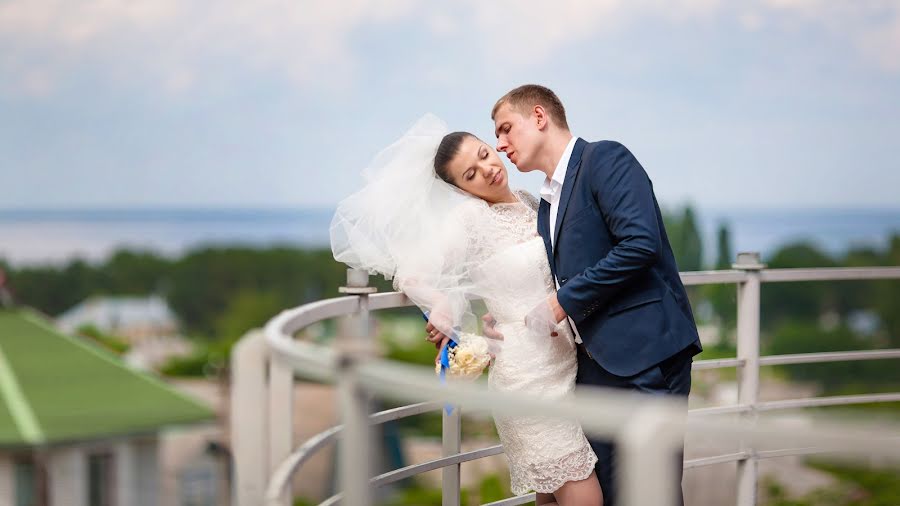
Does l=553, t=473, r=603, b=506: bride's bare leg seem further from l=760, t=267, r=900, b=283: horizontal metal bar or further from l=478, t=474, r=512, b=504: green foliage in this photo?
l=478, t=474, r=512, b=504: green foliage

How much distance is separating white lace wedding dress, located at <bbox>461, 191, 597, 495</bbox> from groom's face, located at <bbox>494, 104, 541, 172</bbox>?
145 millimetres

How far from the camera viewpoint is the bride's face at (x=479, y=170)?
246 cm

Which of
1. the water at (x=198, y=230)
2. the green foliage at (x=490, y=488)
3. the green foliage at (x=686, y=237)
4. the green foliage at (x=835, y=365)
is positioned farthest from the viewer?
the water at (x=198, y=230)

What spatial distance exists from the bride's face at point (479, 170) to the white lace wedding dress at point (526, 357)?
5 cm

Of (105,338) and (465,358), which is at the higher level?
(465,358)

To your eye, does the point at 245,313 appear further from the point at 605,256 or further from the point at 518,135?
the point at 605,256

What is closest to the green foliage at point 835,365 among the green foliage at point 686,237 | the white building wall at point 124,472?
the white building wall at point 124,472

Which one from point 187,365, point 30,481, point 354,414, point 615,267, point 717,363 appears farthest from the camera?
point 187,365

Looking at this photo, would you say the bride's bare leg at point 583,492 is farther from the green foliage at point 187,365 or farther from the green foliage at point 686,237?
the green foliage at point 187,365

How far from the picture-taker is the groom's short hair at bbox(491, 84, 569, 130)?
7.90 feet

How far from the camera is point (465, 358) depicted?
2.36 meters

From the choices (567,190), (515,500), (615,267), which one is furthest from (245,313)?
(615,267)

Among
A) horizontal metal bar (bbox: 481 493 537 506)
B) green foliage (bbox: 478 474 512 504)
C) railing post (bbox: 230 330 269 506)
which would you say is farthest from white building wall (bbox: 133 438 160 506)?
railing post (bbox: 230 330 269 506)

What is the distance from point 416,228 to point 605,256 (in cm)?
46
